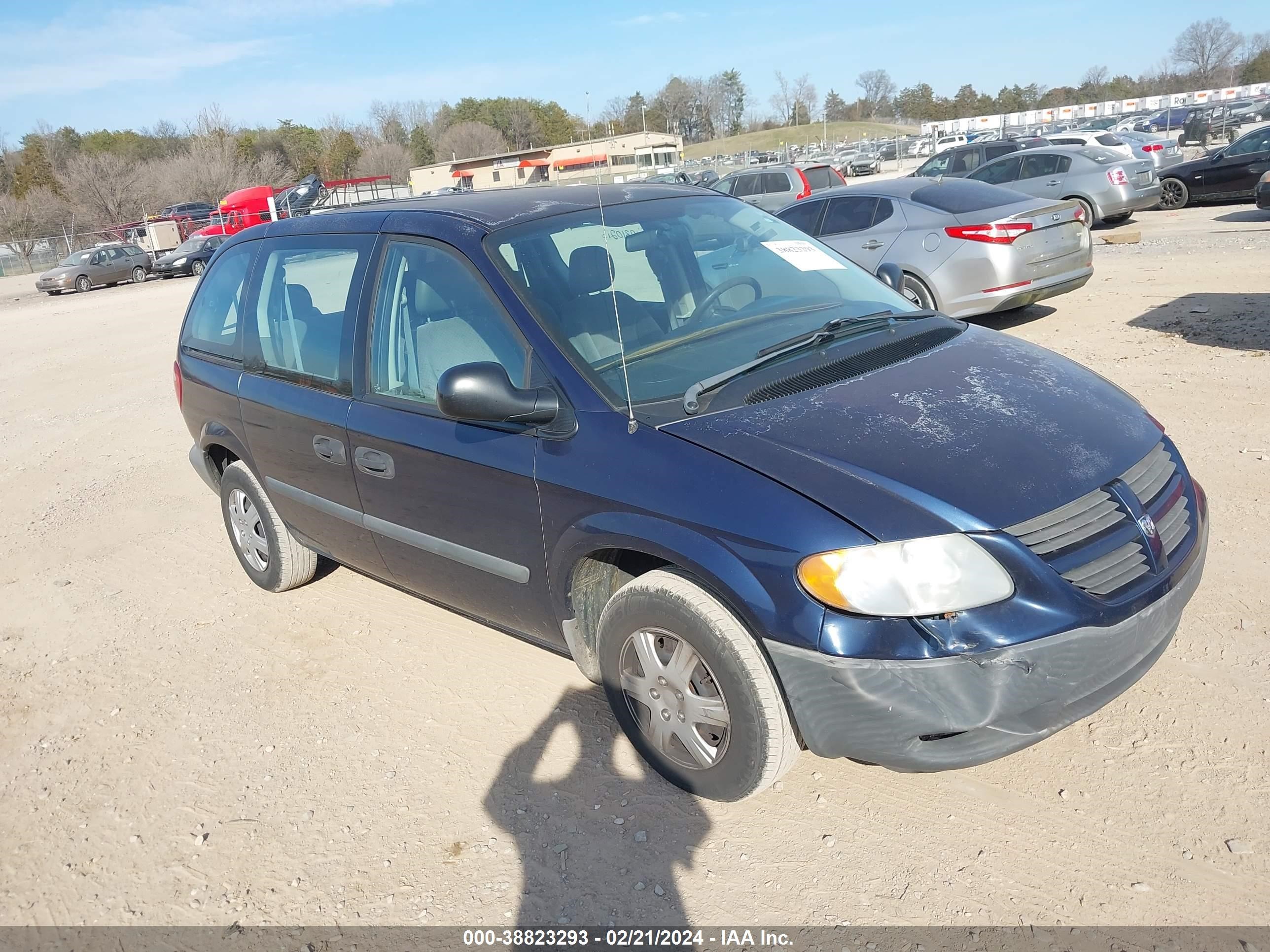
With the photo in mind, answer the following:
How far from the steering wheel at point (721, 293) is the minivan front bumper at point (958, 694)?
145cm

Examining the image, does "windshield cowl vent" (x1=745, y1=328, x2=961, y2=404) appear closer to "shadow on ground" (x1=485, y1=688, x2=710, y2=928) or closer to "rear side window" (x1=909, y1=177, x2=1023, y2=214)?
"shadow on ground" (x1=485, y1=688, x2=710, y2=928)

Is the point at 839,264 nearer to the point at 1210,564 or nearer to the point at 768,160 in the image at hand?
the point at 1210,564

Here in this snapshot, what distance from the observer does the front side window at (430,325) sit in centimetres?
331

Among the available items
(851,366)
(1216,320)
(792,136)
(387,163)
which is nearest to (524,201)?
(851,366)

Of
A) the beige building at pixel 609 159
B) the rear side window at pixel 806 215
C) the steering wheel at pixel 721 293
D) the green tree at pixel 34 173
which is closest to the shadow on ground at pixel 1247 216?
the rear side window at pixel 806 215

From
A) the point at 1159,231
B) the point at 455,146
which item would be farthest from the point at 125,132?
the point at 1159,231

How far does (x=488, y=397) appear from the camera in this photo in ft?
9.61

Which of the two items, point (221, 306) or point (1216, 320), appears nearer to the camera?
point (221, 306)

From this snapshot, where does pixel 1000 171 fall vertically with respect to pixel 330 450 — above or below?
above

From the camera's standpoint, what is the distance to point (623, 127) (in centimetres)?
339

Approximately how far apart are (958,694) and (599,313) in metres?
1.74

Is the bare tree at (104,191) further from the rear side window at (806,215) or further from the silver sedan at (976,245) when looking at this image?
the silver sedan at (976,245)

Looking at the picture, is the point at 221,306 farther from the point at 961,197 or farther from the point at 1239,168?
the point at 1239,168

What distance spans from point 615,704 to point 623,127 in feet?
6.70
